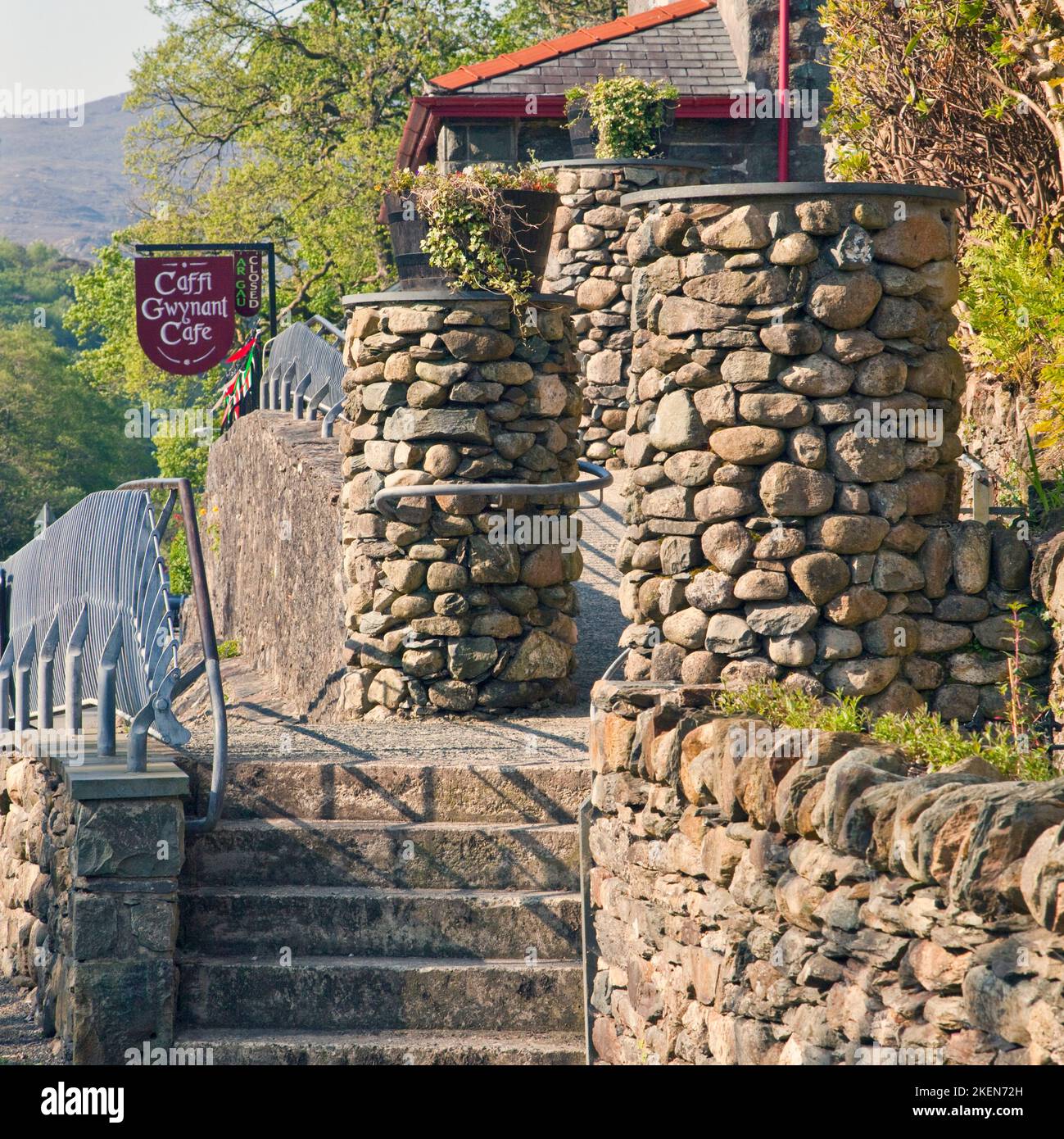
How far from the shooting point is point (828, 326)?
5652mm

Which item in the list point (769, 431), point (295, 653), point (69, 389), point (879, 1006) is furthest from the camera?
point (69, 389)

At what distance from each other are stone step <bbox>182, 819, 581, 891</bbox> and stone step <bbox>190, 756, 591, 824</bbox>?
0.51ft

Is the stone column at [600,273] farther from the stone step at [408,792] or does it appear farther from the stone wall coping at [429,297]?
the stone step at [408,792]

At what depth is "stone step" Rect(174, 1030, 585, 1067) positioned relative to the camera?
583 centimetres

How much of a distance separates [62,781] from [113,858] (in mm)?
660

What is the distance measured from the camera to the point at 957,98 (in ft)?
27.3

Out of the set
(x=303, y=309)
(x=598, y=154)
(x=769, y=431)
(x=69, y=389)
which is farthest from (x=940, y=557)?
(x=69, y=389)

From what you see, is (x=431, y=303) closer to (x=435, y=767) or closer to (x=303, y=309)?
(x=435, y=767)

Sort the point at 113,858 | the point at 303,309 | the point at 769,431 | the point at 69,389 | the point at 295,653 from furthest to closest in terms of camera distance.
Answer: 1. the point at 69,389
2. the point at 303,309
3. the point at 295,653
4. the point at 113,858
5. the point at 769,431

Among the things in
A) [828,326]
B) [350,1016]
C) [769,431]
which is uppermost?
[828,326]

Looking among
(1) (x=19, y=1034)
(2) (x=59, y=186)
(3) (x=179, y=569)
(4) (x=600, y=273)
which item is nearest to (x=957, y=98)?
(4) (x=600, y=273)

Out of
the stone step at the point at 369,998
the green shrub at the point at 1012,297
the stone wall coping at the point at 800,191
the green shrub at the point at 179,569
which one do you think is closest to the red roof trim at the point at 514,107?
the green shrub at the point at 1012,297

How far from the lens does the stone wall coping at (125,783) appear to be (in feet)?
19.9

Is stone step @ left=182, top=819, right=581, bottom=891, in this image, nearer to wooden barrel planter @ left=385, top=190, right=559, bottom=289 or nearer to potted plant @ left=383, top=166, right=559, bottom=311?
potted plant @ left=383, top=166, right=559, bottom=311
